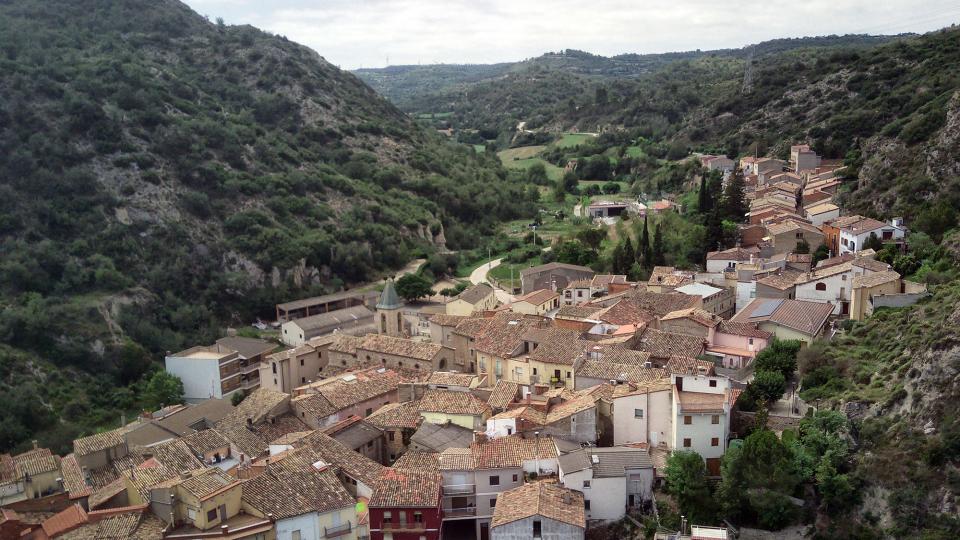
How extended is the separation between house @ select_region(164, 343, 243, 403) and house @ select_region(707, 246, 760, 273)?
22.3m

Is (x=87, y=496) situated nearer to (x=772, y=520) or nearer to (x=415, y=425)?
(x=415, y=425)

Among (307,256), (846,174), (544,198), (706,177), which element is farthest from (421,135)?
(846,174)

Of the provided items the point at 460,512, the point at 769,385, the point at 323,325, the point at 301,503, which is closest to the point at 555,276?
the point at 323,325

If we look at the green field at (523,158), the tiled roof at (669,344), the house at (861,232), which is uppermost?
the green field at (523,158)

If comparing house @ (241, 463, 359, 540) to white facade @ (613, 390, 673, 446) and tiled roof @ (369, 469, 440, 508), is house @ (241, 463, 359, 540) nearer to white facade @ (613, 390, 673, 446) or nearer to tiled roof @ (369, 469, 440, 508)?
tiled roof @ (369, 469, 440, 508)

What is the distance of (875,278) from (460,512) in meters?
16.4

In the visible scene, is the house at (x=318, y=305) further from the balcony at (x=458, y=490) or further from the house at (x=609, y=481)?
the house at (x=609, y=481)

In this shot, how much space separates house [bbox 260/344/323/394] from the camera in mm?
34906

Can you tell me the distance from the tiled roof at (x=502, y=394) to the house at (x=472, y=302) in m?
11.2

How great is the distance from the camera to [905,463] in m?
18.8

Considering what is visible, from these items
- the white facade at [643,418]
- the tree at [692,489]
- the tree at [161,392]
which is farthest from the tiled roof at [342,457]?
the tree at [161,392]

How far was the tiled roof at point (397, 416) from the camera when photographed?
2697 cm

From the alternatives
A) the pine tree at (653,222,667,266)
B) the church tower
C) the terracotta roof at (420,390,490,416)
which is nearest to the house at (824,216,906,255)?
the pine tree at (653,222,667,266)

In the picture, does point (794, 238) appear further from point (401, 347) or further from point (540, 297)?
point (401, 347)
